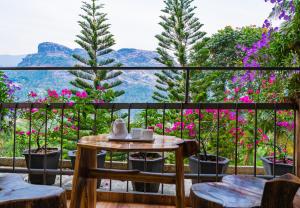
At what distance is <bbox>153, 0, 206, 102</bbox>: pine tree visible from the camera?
26.7 feet

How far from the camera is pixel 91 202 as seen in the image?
1.91 metres

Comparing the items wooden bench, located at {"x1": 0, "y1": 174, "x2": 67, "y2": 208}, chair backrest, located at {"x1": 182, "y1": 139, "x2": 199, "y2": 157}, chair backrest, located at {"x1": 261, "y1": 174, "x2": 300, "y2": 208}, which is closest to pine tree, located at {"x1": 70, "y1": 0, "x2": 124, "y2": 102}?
chair backrest, located at {"x1": 182, "y1": 139, "x2": 199, "y2": 157}

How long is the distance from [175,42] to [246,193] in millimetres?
7267

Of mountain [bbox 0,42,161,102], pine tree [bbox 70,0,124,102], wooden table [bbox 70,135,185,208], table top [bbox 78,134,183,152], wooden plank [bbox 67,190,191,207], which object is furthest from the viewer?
mountain [bbox 0,42,161,102]

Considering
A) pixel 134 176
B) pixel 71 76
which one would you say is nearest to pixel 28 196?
pixel 134 176

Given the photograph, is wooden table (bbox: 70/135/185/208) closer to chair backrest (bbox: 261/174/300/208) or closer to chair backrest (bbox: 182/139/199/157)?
chair backrest (bbox: 182/139/199/157)

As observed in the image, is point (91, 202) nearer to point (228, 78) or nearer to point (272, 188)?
point (272, 188)

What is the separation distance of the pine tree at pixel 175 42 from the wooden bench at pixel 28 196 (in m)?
6.72

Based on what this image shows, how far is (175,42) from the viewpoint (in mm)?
8344

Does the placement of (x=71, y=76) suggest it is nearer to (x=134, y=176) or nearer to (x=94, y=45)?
(x=94, y=45)

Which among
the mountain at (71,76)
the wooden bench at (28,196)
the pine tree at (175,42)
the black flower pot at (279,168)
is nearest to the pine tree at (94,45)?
the mountain at (71,76)

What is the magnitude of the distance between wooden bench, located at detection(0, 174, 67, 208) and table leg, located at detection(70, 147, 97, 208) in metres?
0.24

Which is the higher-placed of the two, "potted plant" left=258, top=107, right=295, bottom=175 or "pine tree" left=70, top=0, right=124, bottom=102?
"pine tree" left=70, top=0, right=124, bottom=102

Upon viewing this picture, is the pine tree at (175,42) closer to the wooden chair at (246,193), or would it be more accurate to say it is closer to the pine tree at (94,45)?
the pine tree at (94,45)
